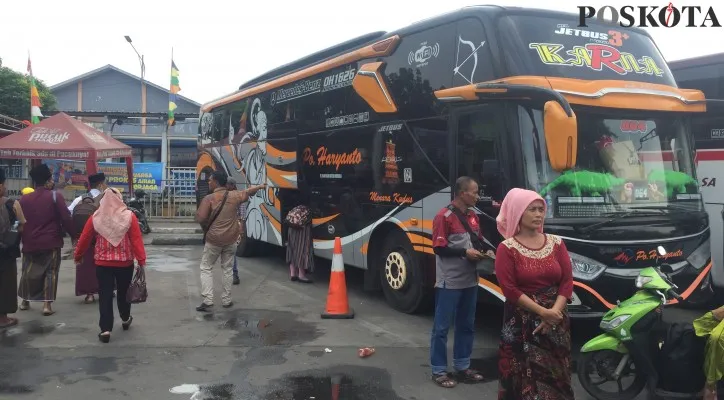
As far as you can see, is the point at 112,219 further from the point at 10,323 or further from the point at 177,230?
the point at 177,230

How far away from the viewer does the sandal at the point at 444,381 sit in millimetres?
5062

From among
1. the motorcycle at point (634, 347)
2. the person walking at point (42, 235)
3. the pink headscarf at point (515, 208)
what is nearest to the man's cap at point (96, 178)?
the person walking at point (42, 235)

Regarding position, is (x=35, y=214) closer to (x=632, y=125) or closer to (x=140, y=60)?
(x=632, y=125)

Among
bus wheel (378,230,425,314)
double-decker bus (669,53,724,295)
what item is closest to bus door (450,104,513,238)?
bus wheel (378,230,425,314)

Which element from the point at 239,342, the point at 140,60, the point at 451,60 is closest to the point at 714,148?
the point at 451,60

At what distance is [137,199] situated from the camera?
51.8ft

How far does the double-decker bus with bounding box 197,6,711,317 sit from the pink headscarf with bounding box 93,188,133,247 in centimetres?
322

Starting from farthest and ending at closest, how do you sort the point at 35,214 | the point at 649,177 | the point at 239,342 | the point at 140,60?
the point at 140,60, the point at 35,214, the point at 239,342, the point at 649,177

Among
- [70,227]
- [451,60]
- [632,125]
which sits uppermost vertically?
[451,60]

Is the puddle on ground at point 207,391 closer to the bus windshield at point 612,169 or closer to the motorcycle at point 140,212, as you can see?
the bus windshield at point 612,169

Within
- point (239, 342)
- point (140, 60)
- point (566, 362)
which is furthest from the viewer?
point (140, 60)

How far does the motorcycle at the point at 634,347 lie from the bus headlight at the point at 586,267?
0.62 metres

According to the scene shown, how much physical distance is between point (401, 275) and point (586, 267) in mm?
2654

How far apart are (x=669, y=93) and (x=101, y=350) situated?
644 centimetres
